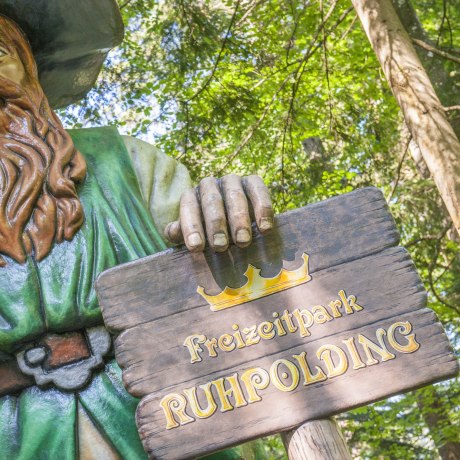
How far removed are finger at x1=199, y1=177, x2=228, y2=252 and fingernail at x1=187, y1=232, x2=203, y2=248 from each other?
2cm

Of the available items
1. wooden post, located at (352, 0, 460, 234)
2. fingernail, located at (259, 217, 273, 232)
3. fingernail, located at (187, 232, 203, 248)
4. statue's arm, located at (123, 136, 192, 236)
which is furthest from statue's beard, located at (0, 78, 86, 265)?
wooden post, located at (352, 0, 460, 234)

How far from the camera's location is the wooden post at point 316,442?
4.74 feet

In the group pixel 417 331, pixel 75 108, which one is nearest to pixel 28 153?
pixel 417 331

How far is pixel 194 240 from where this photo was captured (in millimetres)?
1552

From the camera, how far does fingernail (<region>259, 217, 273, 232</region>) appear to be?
5.16 ft

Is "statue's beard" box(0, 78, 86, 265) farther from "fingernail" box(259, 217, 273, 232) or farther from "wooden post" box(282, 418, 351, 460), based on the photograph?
"wooden post" box(282, 418, 351, 460)

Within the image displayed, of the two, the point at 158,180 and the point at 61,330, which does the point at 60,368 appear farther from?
the point at 158,180

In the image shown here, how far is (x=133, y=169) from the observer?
2219 mm

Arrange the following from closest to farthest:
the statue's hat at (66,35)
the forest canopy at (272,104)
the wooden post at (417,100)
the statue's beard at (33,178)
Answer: the statue's beard at (33,178) < the statue's hat at (66,35) < the wooden post at (417,100) < the forest canopy at (272,104)

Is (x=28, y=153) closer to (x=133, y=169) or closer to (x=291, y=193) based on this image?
(x=133, y=169)

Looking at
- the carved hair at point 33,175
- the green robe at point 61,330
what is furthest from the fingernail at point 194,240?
the carved hair at point 33,175

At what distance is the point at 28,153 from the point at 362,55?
18.3 feet

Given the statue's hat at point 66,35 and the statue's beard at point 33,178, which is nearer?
the statue's beard at point 33,178

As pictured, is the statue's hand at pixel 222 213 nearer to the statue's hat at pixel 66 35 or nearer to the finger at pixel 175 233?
the finger at pixel 175 233
